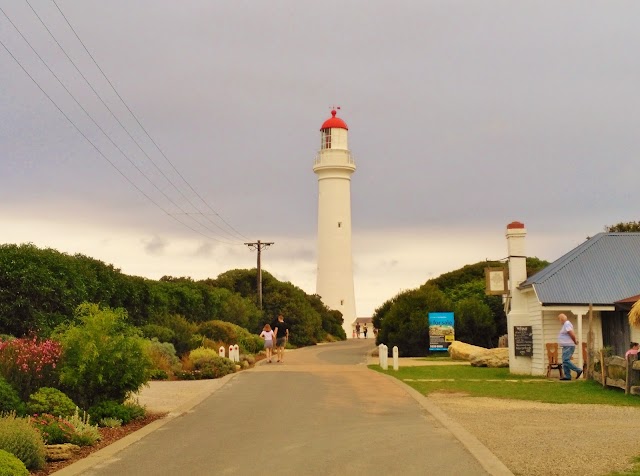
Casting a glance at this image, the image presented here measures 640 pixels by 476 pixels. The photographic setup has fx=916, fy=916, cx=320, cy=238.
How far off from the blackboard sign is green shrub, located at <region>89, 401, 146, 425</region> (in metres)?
15.0

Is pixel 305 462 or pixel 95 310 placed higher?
pixel 95 310

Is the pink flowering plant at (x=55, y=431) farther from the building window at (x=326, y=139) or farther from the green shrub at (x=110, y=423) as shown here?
the building window at (x=326, y=139)

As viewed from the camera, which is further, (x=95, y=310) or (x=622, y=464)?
(x=95, y=310)

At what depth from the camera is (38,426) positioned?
1273 cm

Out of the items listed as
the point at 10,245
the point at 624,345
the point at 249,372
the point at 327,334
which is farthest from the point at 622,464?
the point at 327,334

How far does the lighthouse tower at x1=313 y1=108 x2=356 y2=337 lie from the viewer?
221ft

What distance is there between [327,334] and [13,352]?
54.5 m

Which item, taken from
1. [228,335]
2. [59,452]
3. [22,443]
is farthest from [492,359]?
[22,443]

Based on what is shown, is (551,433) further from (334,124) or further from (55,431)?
(334,124)

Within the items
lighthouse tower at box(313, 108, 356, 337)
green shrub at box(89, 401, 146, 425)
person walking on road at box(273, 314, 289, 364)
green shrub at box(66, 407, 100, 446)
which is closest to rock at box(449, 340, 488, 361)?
person walking on road at box(273, 314, 289, 364)

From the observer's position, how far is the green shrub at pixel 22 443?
10719 millimetres

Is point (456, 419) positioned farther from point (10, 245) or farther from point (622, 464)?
point (10, 245)

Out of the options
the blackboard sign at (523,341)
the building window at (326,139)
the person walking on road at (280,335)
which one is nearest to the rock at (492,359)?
the blackboard sign at (523,341)

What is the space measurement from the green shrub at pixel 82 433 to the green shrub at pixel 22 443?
4.49 ft
